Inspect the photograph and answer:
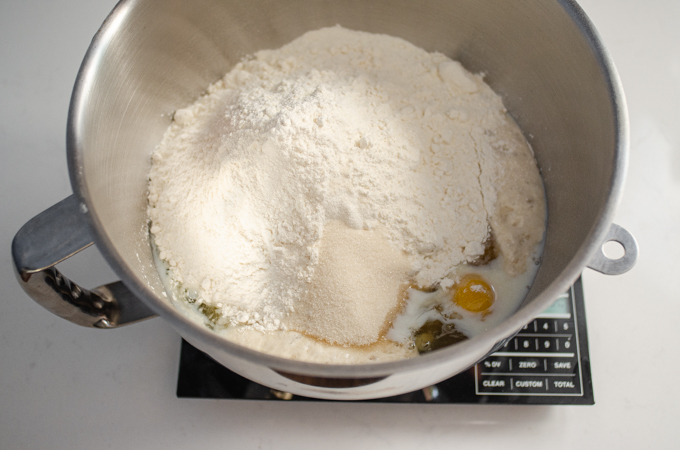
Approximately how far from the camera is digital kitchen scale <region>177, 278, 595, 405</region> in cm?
88

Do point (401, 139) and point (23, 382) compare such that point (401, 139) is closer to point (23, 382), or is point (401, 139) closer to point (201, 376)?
point (201, 376)

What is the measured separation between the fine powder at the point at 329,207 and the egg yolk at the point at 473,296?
0.10 feet

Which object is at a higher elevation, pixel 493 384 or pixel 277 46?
pixel 277 46

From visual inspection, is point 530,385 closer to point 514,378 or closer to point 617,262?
point 514,378

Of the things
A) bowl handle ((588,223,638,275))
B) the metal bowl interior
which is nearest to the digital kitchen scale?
the metal bowl interior

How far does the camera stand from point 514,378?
884mm

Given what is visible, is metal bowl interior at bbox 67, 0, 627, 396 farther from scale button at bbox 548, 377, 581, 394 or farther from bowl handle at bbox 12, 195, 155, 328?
scale button at bbox 548, 377, 581, 394

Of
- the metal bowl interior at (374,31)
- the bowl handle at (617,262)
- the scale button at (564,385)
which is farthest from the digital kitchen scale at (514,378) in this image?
the bowl handle at (617,262)

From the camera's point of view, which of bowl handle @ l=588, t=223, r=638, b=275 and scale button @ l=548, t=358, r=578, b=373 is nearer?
bowl handle @ l=588, t=223, r=638, b=275

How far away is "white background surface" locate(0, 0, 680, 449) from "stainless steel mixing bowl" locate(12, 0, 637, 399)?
0.19 meters

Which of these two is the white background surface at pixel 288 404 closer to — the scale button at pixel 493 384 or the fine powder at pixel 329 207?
the scale button at pixel 493 384

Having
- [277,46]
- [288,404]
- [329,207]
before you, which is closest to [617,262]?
[329,207]

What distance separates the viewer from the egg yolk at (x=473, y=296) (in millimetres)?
882

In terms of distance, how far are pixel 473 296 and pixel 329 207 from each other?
12.3 inches
